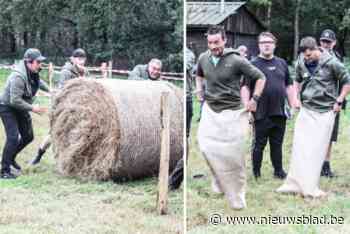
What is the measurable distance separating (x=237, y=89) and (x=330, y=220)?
1157 millimetres

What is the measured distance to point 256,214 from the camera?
12.8 feet

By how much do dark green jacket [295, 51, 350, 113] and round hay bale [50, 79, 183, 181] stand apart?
5.45 feet

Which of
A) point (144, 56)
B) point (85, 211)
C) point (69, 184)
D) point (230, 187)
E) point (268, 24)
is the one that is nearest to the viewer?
point (268, 24)

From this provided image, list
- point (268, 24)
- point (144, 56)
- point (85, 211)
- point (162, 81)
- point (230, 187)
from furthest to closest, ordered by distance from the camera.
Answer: point (144, 56) < point (162, 81) < point (85, 211) < point (230, 187) < point (268, 24)

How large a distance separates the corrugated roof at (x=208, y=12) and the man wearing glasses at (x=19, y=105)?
9.10 ft

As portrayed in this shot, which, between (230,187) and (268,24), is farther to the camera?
(230,187)

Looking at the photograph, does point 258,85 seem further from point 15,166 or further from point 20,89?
point 15,166

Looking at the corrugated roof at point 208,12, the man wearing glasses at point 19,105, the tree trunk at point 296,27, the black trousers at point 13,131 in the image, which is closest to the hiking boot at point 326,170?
the tree trunk at point 296,27

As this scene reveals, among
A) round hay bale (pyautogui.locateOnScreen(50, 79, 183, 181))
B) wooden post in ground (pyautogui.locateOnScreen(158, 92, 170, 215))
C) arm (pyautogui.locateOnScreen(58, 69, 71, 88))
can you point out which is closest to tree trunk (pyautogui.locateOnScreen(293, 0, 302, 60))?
wooden post in ground (pyautogui.locateOnScreen(158, 92, 170, 215))

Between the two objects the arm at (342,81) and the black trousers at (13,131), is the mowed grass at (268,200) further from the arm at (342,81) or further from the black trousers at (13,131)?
the black trousers at (13,131)

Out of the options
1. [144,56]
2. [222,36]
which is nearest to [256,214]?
[222,36]

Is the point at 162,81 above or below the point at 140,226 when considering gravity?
above

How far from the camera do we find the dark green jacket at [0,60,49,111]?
6004 mm

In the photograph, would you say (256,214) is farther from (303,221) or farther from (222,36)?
(222,36)
